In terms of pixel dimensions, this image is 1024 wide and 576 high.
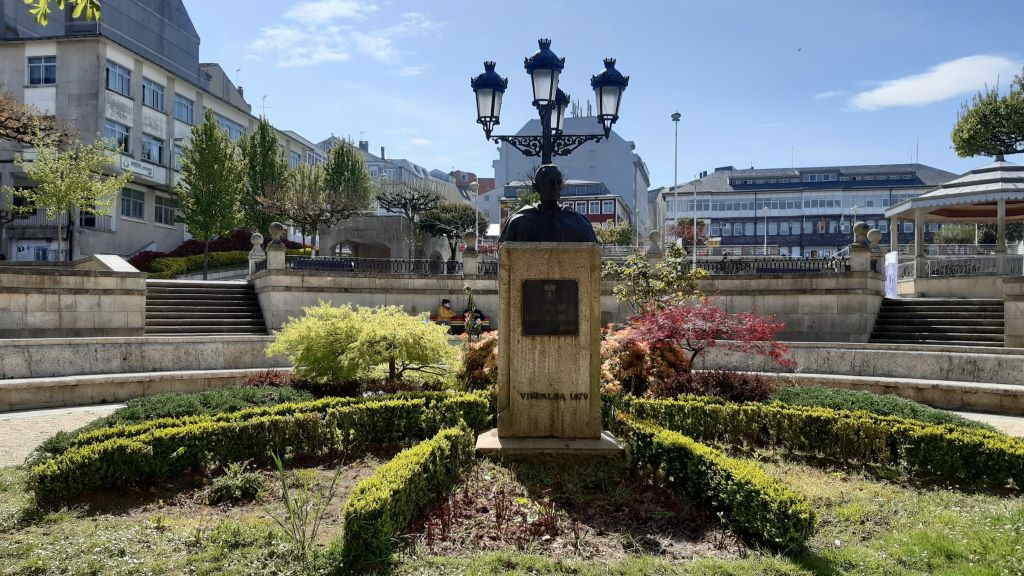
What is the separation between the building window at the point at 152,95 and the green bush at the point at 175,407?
41.0m

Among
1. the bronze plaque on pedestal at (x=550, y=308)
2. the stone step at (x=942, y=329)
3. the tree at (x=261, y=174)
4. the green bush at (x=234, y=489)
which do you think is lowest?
the green bush at (x=234, y=489)

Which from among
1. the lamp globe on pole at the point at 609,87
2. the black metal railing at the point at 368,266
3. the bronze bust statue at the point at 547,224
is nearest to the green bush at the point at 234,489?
the bronze bust statue at the point at 547,224

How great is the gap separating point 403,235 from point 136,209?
1730 cm

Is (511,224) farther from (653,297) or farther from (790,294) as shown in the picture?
(790,294)

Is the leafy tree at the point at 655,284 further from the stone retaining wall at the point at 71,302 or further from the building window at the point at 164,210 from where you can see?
the building window at the point at 164,210

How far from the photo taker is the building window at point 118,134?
132ft

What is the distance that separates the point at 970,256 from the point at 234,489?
98.6 ft

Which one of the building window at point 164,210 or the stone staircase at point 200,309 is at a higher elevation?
the building window at point 164,210

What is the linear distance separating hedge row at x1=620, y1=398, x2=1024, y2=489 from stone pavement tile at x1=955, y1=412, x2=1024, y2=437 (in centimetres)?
365

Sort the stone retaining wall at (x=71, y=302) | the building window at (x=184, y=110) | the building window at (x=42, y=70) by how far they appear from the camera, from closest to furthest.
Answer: the stone retaining wall at (x=71, y=302), the building window at (x=42, y=70), the building window at (x=184, y=110)

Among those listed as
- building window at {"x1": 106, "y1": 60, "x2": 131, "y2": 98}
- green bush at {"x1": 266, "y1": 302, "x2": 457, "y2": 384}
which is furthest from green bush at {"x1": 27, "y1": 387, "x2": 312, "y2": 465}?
building window at {"x1": 106, "y1": 60, "x2": 131, "y2": 98}

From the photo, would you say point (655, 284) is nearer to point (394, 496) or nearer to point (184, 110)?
point (394, 496)

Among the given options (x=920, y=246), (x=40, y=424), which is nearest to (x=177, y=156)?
(x=40, y=424)

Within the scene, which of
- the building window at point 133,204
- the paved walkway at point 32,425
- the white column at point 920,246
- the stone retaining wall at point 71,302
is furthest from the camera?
the building window at point 133,204
